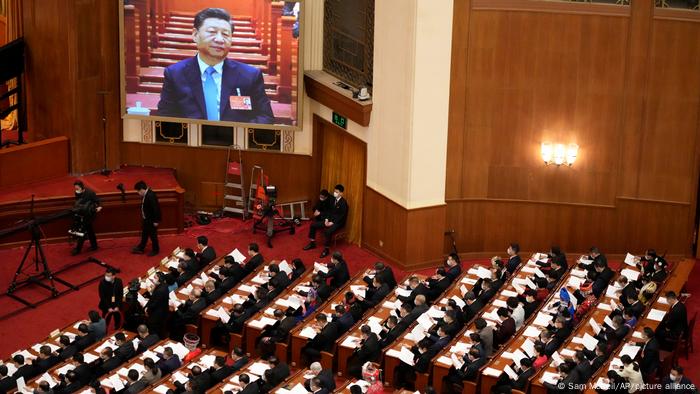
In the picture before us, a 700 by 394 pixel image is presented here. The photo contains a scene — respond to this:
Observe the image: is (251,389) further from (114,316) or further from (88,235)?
(88,235)

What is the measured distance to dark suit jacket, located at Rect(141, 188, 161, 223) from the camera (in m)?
26.3

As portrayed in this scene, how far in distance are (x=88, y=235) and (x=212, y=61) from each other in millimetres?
4663

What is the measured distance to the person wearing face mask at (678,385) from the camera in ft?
61.9

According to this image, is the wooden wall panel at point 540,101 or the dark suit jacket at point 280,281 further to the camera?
the wooden wall panel at point 540,101

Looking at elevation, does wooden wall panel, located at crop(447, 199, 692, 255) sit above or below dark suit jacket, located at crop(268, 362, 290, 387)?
above

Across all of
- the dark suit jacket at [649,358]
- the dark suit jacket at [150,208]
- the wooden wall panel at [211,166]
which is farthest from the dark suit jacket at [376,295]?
the wooden wall panel at [211,166]

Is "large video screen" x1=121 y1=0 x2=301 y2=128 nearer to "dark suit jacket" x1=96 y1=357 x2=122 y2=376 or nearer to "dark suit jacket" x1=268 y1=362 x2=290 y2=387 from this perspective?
"dark suit jacket" x1=96 y1=357 x2=122 y2=376

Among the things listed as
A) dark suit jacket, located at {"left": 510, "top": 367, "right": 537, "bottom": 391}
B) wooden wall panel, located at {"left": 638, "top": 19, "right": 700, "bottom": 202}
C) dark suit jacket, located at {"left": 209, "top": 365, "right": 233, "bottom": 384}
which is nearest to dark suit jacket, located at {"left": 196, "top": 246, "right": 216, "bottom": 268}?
dark suit jacket, located at {"left": 209, "top": 365, "right": 233, "bottom": 384}

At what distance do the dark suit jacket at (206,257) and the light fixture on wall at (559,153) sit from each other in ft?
22.8

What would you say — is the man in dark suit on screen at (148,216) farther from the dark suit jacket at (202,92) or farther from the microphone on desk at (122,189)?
the dark suit jacket at (202,92)

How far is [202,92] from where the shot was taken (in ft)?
92.6

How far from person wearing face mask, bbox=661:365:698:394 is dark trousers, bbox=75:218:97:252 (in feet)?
40.9

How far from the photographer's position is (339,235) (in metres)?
27.5

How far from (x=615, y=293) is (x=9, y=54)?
14.0 meters
